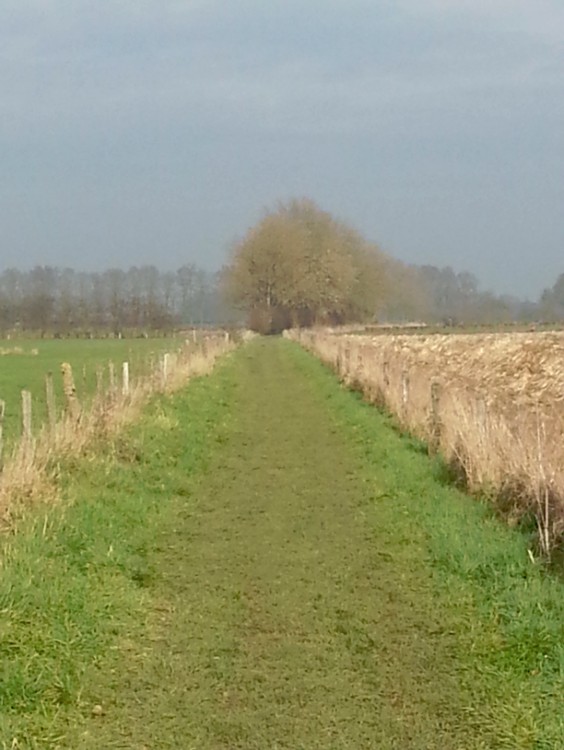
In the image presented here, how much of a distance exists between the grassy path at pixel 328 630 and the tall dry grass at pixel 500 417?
408 millimetres

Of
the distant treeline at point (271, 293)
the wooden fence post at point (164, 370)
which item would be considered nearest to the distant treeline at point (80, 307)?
the distant treeline at point (271, 293)

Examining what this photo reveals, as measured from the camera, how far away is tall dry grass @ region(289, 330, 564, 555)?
9281 mm

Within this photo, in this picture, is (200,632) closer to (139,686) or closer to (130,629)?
(130,629)

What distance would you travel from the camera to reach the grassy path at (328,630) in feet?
17.2

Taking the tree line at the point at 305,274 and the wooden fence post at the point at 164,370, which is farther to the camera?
the tree line at the point at 305,274

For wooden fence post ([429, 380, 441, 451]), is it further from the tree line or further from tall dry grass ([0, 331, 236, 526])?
the tree line

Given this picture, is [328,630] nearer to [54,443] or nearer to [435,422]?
[54,443]

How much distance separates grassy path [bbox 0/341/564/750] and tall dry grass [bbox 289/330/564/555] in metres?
0.41

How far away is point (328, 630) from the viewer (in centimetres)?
684

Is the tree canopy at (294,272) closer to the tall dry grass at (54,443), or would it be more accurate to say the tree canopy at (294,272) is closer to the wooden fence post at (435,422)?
the tall dry grass at (54,443)

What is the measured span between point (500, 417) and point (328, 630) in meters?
6.09

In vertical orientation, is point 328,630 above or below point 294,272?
below

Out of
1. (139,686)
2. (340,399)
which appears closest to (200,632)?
(139,686)

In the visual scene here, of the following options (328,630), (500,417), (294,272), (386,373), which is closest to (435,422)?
(500,417)
